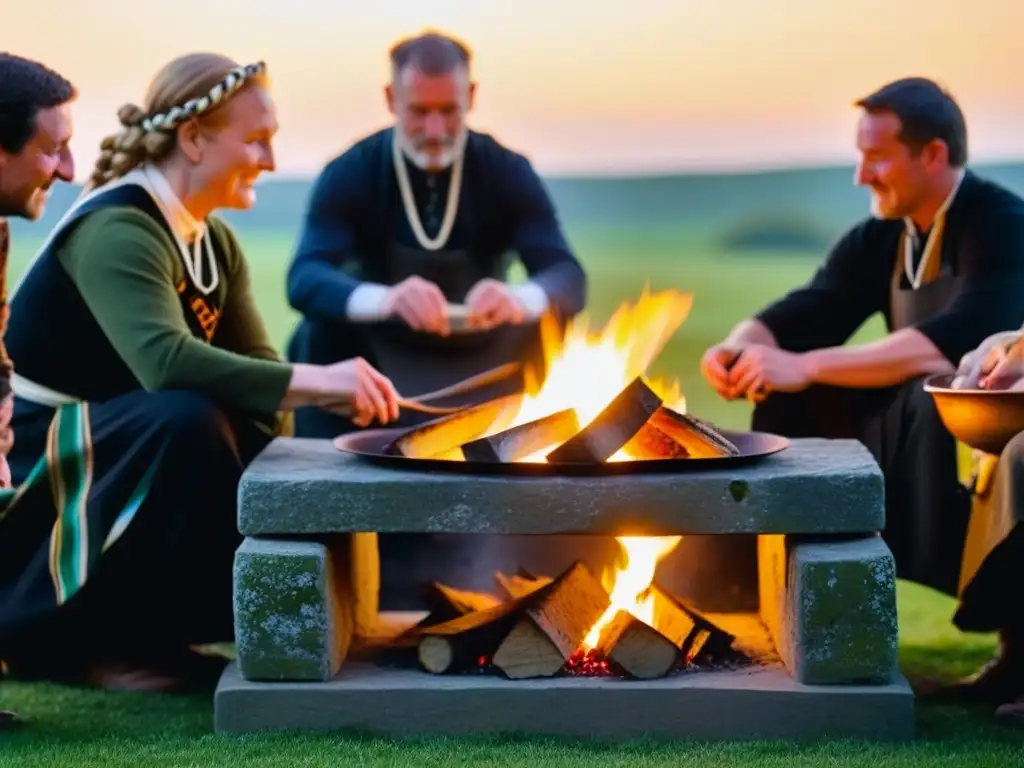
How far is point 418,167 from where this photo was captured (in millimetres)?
4594

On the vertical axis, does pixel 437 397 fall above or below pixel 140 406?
below

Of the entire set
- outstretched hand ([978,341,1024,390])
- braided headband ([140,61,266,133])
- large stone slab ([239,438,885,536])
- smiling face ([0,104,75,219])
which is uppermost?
braided headband ([140,61,266,133])

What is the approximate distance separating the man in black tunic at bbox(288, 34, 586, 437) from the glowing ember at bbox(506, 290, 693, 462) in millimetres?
654

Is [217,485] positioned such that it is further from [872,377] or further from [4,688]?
[872,377]

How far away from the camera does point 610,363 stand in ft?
11.7

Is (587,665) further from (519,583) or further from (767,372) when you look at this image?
(767,372)

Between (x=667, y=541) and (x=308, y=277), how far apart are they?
55.1 inches

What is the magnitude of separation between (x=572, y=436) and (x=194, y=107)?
3.99 feet

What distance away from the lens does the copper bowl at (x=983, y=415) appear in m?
3.06

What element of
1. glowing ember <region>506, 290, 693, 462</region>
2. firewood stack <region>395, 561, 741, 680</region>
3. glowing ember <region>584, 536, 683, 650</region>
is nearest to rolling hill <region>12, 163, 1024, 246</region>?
glowing ember <region>506, 290, 693, 462</region>

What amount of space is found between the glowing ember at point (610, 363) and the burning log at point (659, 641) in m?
0.35

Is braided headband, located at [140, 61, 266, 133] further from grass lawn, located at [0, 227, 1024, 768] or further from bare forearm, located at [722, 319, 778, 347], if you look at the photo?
bare forearm, located at [722, 319, 778, 347]

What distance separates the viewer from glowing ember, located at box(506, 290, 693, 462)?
11.0ft

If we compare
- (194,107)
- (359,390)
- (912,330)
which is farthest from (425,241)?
(912,330)
